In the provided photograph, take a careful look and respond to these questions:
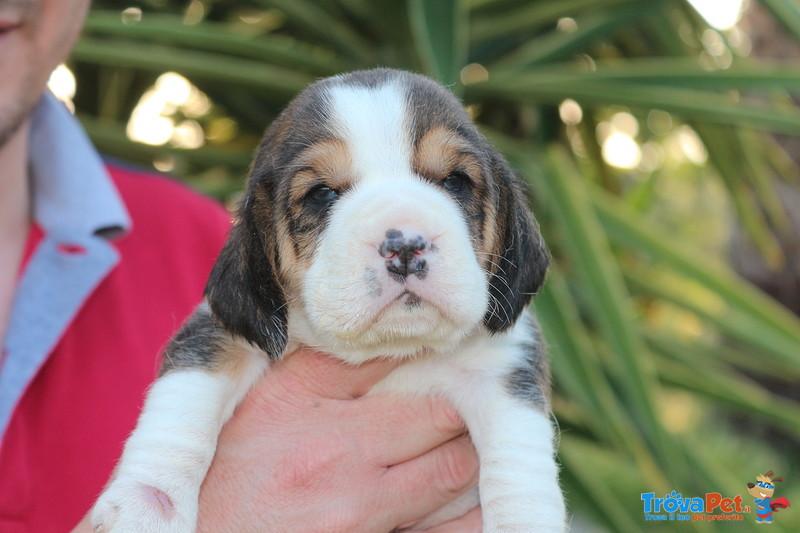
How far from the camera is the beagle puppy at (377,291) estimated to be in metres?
1.73

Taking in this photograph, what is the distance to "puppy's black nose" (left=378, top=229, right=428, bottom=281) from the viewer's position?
1.66 metres

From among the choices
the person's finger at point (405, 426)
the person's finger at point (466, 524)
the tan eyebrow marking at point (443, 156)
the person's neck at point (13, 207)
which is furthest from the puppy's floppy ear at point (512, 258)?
the person's neck at point (13, 207)

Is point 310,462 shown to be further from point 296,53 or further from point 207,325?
point 296,53

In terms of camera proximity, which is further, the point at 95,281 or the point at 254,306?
the point at 95,281

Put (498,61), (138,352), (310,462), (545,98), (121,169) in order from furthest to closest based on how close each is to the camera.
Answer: (498,61)
(545,98)
(121,169)
(138,352)
(310,462)

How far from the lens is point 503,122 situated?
4711 mm

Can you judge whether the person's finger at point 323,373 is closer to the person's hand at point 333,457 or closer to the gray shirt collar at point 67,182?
the person's hand at point 333,457

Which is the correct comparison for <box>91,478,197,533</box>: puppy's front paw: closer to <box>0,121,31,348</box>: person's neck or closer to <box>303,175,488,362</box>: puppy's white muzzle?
<box>303,175,488,362</box>: puppy's white muzzle

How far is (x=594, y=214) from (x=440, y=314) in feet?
7.89

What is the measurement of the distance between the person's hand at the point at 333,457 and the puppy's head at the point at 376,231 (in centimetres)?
16

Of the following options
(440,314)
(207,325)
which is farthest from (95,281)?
(440,314)

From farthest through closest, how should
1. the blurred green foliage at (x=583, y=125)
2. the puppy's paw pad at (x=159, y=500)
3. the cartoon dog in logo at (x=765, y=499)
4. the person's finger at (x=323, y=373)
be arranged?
1. the blurred green foliage at (x=583, y=125)
2. the cartoon dog in logo at (x=765, y=499)
3. the person's finger at (x=323, y=373)
4. the puppy's paw pad at (x=159, y=500)

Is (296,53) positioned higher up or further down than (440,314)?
higher up

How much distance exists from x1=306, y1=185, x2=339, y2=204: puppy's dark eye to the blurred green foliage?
1.10 metres
